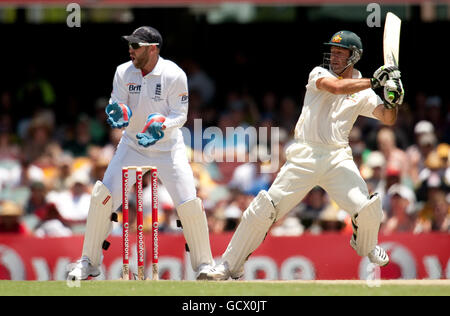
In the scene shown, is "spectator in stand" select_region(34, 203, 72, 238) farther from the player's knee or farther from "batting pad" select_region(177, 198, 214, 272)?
the player's knee

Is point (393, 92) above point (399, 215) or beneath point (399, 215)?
above

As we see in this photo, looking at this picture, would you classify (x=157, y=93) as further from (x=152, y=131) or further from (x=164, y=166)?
(x=164, y=166)

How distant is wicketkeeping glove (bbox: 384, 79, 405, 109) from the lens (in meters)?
7.07

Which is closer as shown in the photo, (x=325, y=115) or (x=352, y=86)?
(x=352, y=86)

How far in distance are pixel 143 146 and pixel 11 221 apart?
12.1 feet

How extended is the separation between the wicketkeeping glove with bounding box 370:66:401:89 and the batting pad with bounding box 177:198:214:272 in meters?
1.54

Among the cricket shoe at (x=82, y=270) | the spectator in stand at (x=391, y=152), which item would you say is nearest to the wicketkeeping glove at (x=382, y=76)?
the cricket shoe at (x=82, y=270)

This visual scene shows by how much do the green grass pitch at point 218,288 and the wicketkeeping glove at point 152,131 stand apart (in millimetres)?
968

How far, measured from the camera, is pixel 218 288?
6781mm

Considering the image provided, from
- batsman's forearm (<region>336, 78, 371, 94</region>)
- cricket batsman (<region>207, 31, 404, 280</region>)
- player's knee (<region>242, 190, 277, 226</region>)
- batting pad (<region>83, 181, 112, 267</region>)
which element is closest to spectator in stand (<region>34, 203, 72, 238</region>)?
batting pad (<region>83, 181, 112, 267</region>)

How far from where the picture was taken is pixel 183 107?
7637mm
